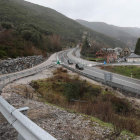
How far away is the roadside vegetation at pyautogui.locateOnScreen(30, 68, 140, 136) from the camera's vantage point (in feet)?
16.9

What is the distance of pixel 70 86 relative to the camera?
14.3 m

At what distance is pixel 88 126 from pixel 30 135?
3.34m

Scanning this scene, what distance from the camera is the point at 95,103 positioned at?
9.09 meters

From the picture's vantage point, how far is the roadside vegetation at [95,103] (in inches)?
203

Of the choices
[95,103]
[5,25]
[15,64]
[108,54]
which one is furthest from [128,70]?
Answer: [5,25]

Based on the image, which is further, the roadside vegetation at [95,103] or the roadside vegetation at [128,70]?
the roadside vegetation at [128,70]

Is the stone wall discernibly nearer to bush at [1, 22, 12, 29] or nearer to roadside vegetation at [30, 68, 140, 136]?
roadside vegetation at [30, 68, 140, 136]

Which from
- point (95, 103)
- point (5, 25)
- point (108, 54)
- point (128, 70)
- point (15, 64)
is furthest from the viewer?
point (108, 54)

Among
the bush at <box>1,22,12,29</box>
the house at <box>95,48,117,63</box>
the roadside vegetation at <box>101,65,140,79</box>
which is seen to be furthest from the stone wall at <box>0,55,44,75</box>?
the house at <box>95,48,117,63</box>

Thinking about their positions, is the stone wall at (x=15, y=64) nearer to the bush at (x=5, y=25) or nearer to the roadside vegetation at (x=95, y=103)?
the roadside vegetation at (x=95, y=103)

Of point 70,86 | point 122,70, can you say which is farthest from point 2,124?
point 122,70

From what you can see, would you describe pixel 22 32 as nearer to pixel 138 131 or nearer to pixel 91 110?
pixel 91 110

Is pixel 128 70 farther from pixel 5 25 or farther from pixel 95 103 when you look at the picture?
pixel 5 25

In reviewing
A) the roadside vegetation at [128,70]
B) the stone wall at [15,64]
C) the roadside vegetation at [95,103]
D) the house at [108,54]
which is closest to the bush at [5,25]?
the stone wall at [15,64]
